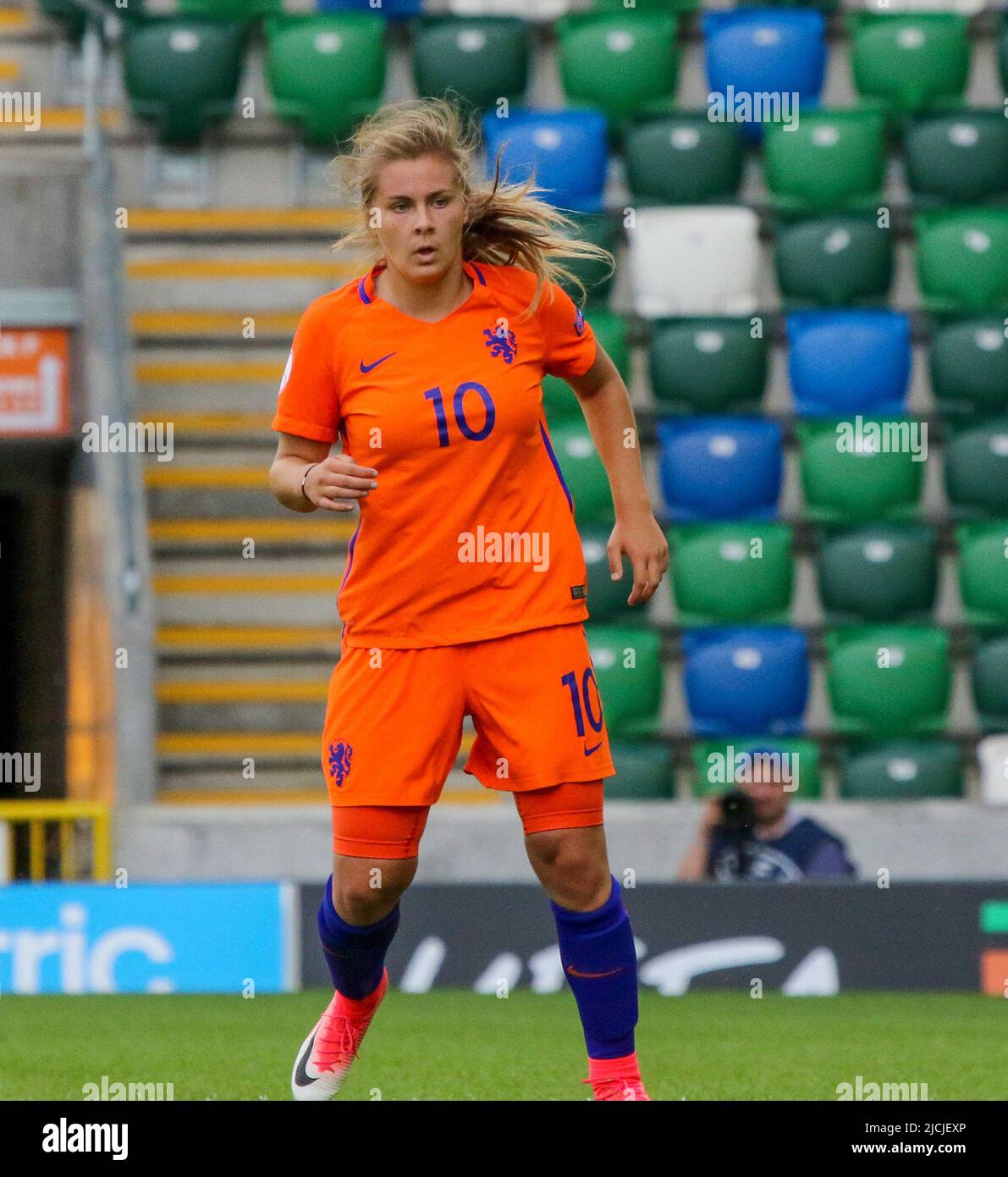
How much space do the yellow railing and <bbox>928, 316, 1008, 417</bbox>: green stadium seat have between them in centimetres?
441

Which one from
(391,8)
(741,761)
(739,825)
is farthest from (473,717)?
(391,8)

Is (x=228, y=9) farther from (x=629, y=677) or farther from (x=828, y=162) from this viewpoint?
(x=629, y=677)

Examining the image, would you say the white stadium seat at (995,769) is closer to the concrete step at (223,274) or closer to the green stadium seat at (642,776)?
the green stadium seat at (642,776)

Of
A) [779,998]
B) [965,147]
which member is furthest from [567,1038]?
[965,147]

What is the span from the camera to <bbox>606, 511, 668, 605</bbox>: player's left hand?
13.4 ft

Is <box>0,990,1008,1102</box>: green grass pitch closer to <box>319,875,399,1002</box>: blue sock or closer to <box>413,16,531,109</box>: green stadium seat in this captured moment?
<box>319,875,399,1002</box>: blue sock

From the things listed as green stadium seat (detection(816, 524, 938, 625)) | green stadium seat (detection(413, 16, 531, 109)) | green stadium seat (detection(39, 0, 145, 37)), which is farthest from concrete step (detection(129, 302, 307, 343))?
green stadium seat (detection(816, 524, 938, 625))

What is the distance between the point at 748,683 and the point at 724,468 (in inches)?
40.1

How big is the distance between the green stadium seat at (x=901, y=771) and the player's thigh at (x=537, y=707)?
550 centimetres

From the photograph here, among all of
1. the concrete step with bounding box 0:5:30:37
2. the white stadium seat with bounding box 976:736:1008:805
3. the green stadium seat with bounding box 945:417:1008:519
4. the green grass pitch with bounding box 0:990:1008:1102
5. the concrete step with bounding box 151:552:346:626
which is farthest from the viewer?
the concrete step with bounding box 0:5:30:37

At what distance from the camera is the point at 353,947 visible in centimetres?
421

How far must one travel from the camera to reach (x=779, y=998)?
7.13 m

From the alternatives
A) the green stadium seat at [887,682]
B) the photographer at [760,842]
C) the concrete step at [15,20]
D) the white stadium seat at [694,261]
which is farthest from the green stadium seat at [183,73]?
the photographer at [760,842]
